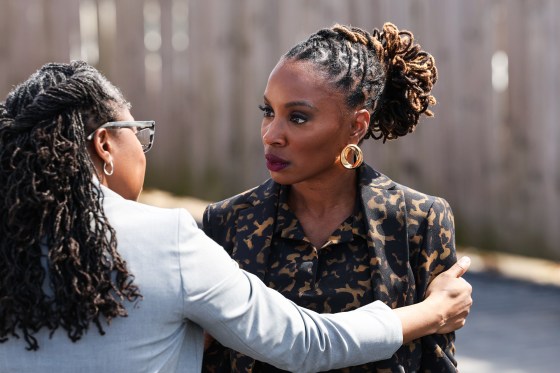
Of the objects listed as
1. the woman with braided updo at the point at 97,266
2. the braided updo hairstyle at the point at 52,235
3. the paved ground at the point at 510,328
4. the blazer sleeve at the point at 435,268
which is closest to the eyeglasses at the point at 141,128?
the woman with braided updo at the point at 97,266

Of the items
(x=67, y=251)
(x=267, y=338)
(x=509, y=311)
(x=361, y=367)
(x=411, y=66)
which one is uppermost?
(x=411, y=66)

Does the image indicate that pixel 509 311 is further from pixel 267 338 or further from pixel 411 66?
pixel 267 338

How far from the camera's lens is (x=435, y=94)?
8203mm

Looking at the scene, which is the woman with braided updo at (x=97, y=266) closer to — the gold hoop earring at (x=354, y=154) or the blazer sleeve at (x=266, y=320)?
A: the blazer sleeve at (x=266, y=320)

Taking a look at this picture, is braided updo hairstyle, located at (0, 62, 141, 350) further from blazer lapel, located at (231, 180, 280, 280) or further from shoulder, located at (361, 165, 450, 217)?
shoulder, located at (361, 165, 450, 217)

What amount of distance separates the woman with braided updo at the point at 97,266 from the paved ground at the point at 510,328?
3.27 meters

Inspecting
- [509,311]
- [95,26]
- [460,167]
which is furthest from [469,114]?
[95,26]

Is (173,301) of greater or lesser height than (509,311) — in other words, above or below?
above

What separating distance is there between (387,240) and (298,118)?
415 mm

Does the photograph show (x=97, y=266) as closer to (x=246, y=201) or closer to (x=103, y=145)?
(x=103, y=145)

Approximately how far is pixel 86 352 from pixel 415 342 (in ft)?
3.16

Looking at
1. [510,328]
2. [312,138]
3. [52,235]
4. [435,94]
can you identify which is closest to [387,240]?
[312,138]

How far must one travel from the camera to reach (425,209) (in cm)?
316

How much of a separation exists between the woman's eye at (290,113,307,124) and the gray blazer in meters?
0.56
